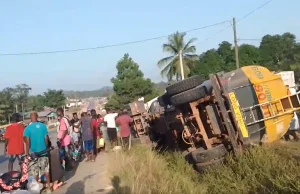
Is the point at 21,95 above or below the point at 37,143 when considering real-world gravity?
above

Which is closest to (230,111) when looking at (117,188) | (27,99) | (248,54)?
(117,188)

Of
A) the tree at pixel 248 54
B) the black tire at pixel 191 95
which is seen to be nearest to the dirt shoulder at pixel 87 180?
the black tire at pixel 191 95

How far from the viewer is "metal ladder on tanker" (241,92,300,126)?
8555 millimetres

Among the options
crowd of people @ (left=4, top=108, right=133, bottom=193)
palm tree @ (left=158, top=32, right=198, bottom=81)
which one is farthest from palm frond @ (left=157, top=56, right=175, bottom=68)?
crowd of people @ (left=4, top=108, right=133, bottom=193)

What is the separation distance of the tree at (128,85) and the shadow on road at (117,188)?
122ft

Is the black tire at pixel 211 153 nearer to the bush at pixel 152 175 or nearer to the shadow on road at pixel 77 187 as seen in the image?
the bush at pixel 152 175

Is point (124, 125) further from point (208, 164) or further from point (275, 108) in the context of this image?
point (275, 108)

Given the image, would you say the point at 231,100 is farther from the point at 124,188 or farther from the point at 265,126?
the point at 124,188

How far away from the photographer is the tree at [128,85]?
45875 millimetres

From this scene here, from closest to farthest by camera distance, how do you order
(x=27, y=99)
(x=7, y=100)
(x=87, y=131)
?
(x=87, y=131) < (x=7, y=100) < (x=27, y=99)

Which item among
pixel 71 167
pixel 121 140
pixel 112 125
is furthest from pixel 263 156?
pixel 112 125

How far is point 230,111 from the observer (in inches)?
322

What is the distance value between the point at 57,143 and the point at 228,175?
4.67m

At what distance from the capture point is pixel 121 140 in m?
13.0
